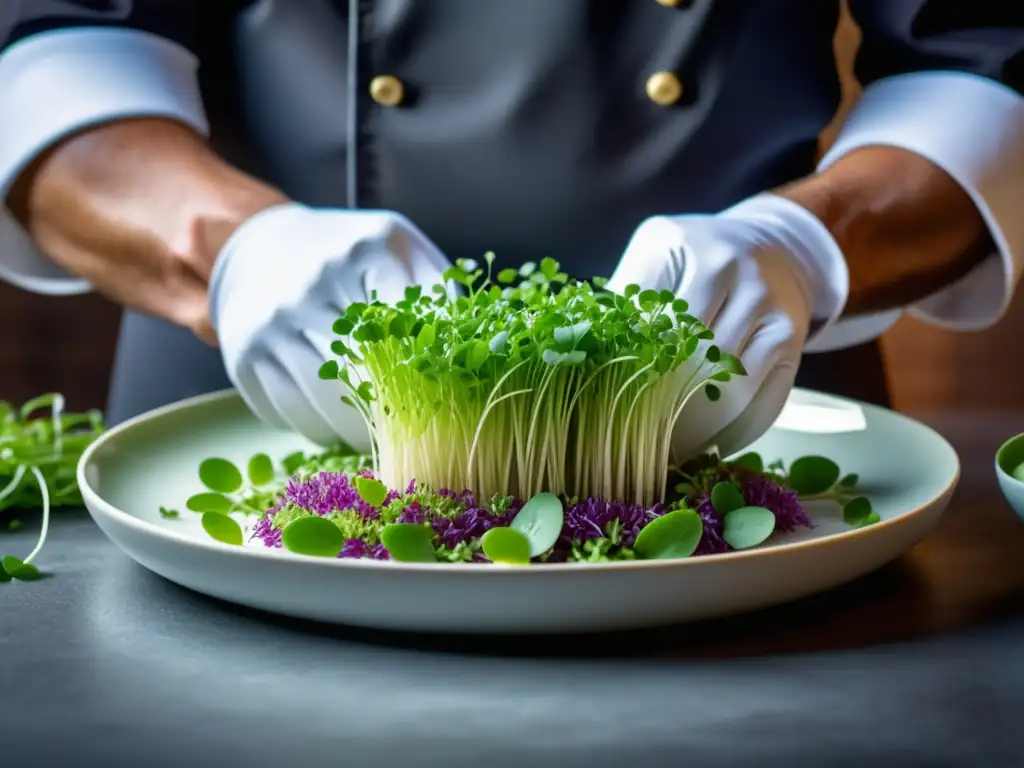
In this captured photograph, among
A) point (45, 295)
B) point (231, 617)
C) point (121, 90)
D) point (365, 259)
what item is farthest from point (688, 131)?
point (45, 295)

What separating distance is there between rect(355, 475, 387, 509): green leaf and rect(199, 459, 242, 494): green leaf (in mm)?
260

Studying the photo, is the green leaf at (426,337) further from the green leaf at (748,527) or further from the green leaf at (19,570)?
the green leaf at (19,570)

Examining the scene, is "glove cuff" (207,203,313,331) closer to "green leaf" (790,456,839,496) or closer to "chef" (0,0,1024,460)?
"chef" (0,0,1024,460)

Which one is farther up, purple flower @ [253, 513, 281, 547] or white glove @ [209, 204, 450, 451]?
white glove @ [209, 204, 450, 451]

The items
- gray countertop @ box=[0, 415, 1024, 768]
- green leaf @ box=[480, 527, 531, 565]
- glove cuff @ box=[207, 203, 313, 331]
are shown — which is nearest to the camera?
gray countertop @ box=[0, 415, 1024, 768]

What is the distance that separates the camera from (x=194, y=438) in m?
1.28

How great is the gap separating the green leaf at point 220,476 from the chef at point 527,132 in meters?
0.21

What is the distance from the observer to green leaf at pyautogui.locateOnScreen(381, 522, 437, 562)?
0.83 metres

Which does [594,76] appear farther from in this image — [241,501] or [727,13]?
[241,501]

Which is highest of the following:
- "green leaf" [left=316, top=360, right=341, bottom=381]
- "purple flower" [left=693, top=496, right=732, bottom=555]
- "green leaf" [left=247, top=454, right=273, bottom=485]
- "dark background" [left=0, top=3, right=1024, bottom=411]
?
"green leaf" [left=316, top=360, right=341, bottom=381]

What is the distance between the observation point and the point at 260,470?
3.77 ft

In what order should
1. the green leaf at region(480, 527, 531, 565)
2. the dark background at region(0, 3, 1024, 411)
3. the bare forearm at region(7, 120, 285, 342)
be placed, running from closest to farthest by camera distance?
the green leaf at region(480, 527, 531, 565) → the bare forearm at region(7, 120, 285, 342) → the dark background at region(0, 3, 1024, 411)

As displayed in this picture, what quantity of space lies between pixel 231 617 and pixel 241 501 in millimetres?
255

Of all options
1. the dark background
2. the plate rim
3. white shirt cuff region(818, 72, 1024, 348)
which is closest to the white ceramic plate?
the plate rim
